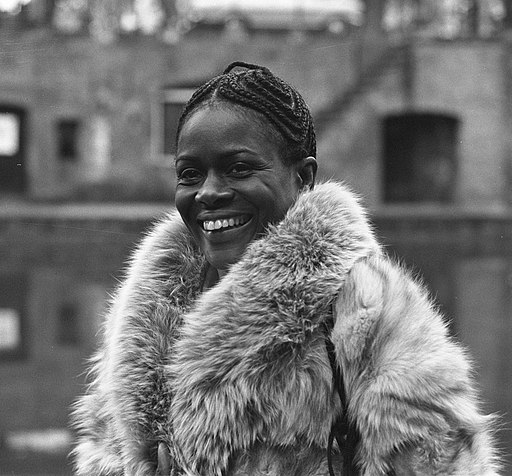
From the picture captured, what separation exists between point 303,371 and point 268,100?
58 centimetres

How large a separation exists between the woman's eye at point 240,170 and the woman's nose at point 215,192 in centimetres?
3

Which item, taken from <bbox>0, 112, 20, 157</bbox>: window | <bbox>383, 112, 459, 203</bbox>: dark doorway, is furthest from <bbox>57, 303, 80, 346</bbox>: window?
<bbox>383, 112, 459, 203</bbox>: dark doorway

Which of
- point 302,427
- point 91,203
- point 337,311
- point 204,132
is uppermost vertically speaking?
point 204,132

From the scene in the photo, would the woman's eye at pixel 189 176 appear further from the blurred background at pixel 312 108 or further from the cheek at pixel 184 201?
the blurred background at pixel 312 108

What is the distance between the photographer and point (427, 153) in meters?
25.4

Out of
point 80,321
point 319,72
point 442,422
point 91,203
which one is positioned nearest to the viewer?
point 442,422

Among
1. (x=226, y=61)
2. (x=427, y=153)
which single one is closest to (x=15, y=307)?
(x=226, y=61)

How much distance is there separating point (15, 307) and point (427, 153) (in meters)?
16.4

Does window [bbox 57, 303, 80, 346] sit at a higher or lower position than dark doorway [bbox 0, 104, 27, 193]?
lower

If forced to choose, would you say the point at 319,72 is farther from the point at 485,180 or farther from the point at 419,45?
the point at 485,180

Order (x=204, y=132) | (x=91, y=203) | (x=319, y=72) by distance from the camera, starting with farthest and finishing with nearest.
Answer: (x=319, y=72) → (x=91, y=203) → (x=204, y=132)

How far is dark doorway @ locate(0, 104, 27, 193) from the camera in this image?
24.0 meters

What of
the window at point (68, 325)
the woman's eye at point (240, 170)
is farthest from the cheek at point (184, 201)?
the window at point (68, 325)

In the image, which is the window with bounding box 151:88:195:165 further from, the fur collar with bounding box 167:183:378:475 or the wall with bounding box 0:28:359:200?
the fur collar with bounding box 167:183:378:475
